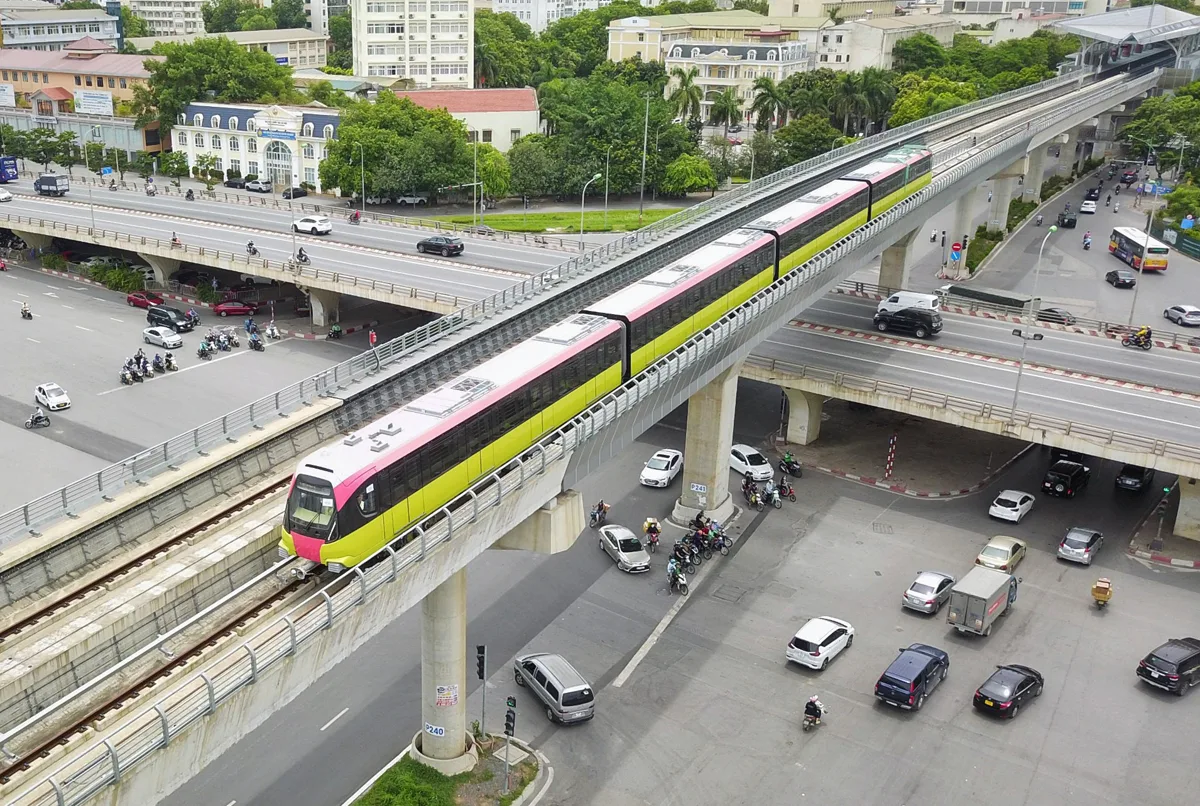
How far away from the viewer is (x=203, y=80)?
119750 millimetres

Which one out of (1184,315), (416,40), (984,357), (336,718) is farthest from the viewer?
(416,40)

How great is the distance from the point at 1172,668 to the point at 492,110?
323 feet

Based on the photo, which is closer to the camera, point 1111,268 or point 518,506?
point 518,506

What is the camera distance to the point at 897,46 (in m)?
158

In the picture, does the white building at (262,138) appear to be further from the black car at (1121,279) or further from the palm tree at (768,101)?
the black car at (1121,279)

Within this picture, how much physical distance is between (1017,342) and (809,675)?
3116cm

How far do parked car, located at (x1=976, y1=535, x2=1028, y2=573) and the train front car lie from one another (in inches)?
719

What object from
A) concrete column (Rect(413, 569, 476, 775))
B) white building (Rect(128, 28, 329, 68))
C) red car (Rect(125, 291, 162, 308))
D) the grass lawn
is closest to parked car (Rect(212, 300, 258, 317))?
red car (Rect(125, 291, 162, 308))

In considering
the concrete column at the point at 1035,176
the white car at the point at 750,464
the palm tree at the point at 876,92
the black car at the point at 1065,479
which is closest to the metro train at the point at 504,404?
the white car at the point at 750,464

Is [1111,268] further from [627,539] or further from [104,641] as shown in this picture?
[104,641]

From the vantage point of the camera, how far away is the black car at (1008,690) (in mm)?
35156

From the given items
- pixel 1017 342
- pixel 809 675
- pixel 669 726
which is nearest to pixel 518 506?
pixel 669 726

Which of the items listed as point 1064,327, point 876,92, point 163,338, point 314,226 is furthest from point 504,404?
point 876,92

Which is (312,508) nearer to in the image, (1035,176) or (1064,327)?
(1064,327)
